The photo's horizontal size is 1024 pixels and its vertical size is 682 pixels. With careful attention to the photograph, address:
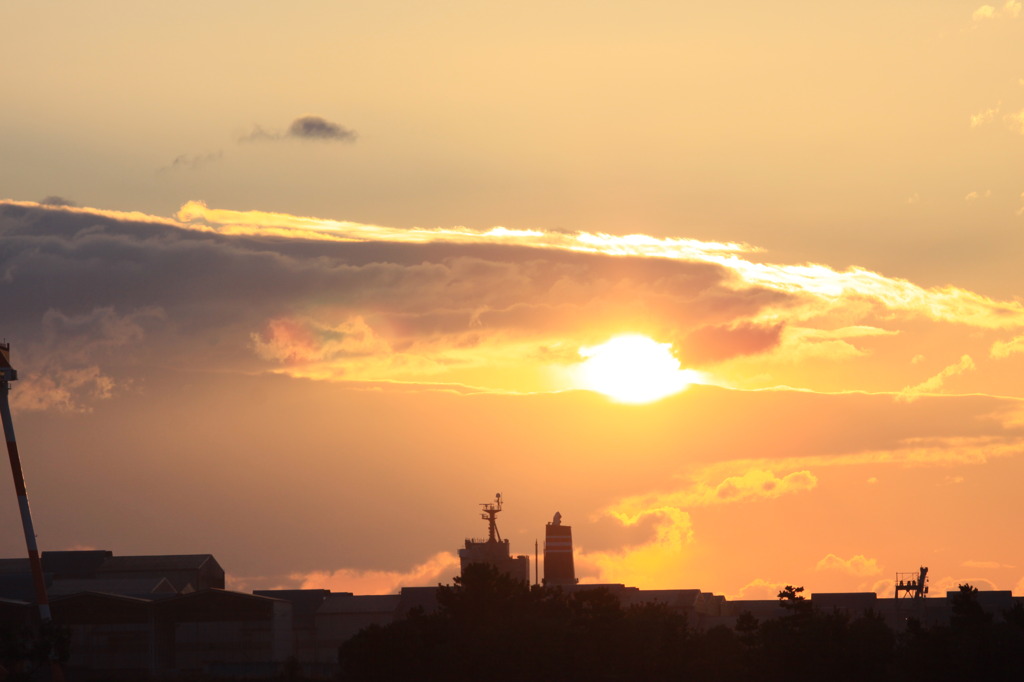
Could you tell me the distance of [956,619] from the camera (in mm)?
103562

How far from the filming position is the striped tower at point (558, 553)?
187500 mm

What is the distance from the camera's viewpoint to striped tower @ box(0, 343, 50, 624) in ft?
394

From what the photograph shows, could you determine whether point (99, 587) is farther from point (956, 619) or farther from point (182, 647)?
point (956, 619)

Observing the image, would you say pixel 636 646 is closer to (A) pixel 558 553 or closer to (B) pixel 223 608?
(B) pixel 223 608

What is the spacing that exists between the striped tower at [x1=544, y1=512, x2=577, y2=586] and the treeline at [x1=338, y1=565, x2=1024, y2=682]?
69.7 metres

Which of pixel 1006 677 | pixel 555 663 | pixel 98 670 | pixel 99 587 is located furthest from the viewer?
pixel 99 587

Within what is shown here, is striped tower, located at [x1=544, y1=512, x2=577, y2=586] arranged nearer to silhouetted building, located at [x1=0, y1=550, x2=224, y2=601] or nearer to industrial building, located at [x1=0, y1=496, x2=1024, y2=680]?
industrial building, located at [x1=0, y1=496, x2=1024, y2=680]

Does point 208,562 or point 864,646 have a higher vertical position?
point 208,562

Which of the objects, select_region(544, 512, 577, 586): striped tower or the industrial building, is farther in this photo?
select_region(544, 512, 577, 586): striped tower

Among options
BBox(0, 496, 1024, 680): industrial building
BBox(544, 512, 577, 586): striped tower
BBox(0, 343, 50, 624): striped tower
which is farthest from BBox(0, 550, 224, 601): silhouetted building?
BBox(544, 512, 577, 586): striped tower

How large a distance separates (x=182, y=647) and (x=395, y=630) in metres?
44.0

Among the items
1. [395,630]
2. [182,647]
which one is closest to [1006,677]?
[395,630]

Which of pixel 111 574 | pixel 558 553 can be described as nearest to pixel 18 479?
pixel 111 574

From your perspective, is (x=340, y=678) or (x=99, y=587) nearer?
(x=340, y=678)
